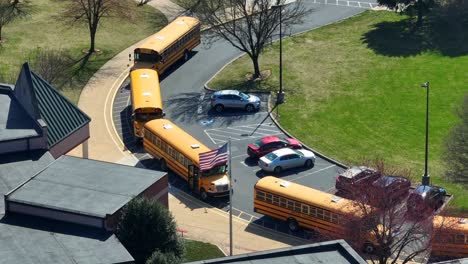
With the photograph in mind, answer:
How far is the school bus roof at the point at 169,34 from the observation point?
93375 millimetres

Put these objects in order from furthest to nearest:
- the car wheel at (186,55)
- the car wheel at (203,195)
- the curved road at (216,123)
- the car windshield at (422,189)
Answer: the car wheel at (186,55)
the curved road at (216,123)
the car wheel at (203,195)
the car windshield at (422,189)

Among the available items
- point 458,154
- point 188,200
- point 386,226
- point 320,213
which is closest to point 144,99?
point 188,200

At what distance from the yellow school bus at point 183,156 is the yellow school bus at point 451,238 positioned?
15.7 metres

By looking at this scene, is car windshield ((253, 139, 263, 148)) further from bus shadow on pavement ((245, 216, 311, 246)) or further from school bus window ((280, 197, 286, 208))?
school bus window ((280, 197, 286, 208))

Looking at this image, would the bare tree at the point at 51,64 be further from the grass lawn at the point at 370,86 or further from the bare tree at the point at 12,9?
the grass lawn at the point at 370,86

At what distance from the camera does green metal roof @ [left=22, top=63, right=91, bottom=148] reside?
69562 mm

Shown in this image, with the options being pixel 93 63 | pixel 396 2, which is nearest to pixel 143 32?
pixel 93 63

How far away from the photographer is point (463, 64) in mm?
98688

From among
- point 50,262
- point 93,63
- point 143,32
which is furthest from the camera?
point 143,32

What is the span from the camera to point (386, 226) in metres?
63.1

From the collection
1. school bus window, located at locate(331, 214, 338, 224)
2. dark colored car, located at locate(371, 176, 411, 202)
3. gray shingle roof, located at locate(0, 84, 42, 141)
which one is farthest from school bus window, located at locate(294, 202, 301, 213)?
gray shingle roof, located at locate(0, 84, 42, 141)

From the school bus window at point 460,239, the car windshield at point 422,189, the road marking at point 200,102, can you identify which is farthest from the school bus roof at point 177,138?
the school bus window at point 460,239

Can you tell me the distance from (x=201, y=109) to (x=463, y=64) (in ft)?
87.4

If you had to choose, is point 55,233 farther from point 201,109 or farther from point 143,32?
point 143,32
